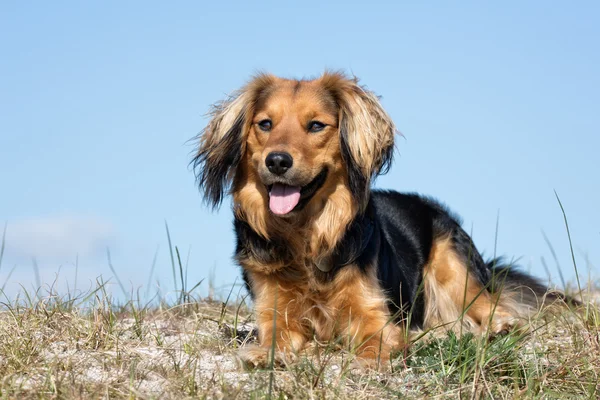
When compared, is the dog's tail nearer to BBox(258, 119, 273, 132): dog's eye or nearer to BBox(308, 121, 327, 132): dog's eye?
BBox(308, 121, 327, 132): dog's eye

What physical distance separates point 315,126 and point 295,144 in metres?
0.34

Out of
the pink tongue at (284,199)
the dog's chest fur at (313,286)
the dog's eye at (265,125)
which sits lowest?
the dog's chest fur at (313,286)

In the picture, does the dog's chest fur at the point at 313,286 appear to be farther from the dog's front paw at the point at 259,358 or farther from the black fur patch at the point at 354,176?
the dog's front paw at the point at 259,358

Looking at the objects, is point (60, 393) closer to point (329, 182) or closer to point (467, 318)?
point (329, 182)

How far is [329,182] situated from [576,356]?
1728 millimetres

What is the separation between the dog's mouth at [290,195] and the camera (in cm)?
473

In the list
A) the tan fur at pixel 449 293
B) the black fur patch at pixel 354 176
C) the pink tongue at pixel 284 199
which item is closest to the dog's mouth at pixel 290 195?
the pink tongue at pixel 284 199

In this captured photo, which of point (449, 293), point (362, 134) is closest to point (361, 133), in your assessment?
point (362, 134)

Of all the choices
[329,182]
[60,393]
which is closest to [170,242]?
[329,182]

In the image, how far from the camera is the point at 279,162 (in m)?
4.55

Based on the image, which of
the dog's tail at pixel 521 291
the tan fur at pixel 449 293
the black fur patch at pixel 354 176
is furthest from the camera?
the dog's tail at pixel 521 291

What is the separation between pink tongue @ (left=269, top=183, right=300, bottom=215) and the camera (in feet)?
15.5

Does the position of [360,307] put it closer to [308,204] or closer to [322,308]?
[322,308]

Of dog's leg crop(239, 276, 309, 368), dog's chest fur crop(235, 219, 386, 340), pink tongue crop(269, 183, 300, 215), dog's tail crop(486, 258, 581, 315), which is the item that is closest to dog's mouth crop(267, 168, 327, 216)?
pink tongue crop(269, 183, 300, 215)
